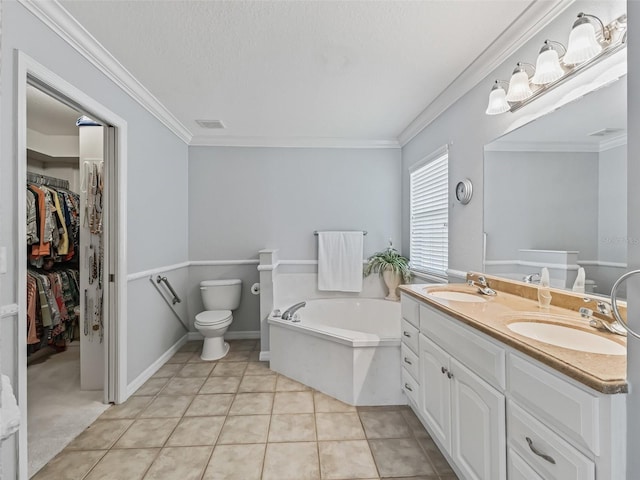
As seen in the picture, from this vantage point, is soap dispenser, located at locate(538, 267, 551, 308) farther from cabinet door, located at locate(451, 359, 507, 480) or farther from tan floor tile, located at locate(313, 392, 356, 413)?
tan floor tile, located at locate(313, 392, 356, 413)

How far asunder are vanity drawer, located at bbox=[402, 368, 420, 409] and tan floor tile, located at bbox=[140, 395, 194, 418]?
1503 millimetres

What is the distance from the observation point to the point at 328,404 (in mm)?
2361

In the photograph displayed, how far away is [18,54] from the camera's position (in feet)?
5.19

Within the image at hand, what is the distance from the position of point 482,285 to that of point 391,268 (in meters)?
1.41

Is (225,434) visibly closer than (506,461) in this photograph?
No

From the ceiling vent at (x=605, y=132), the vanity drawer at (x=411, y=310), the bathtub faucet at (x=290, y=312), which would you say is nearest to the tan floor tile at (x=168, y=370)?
the bathtub faucet at (x=290, y=312)

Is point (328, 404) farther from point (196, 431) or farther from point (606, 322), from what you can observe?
point (606, 322)

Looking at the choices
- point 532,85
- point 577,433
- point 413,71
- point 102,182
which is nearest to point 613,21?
point 532,85

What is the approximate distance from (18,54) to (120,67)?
2.34 feet

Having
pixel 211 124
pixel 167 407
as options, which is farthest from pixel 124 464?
pixel 211 124

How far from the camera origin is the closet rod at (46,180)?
10.4 feet

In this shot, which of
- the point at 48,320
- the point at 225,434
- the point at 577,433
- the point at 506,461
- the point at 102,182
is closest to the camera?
the point at 577,433

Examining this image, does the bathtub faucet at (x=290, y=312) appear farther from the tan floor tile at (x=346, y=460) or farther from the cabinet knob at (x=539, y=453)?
the cabinet knob at (x=539, y=453)

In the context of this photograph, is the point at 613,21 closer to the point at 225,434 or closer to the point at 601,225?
the point at 601,225
